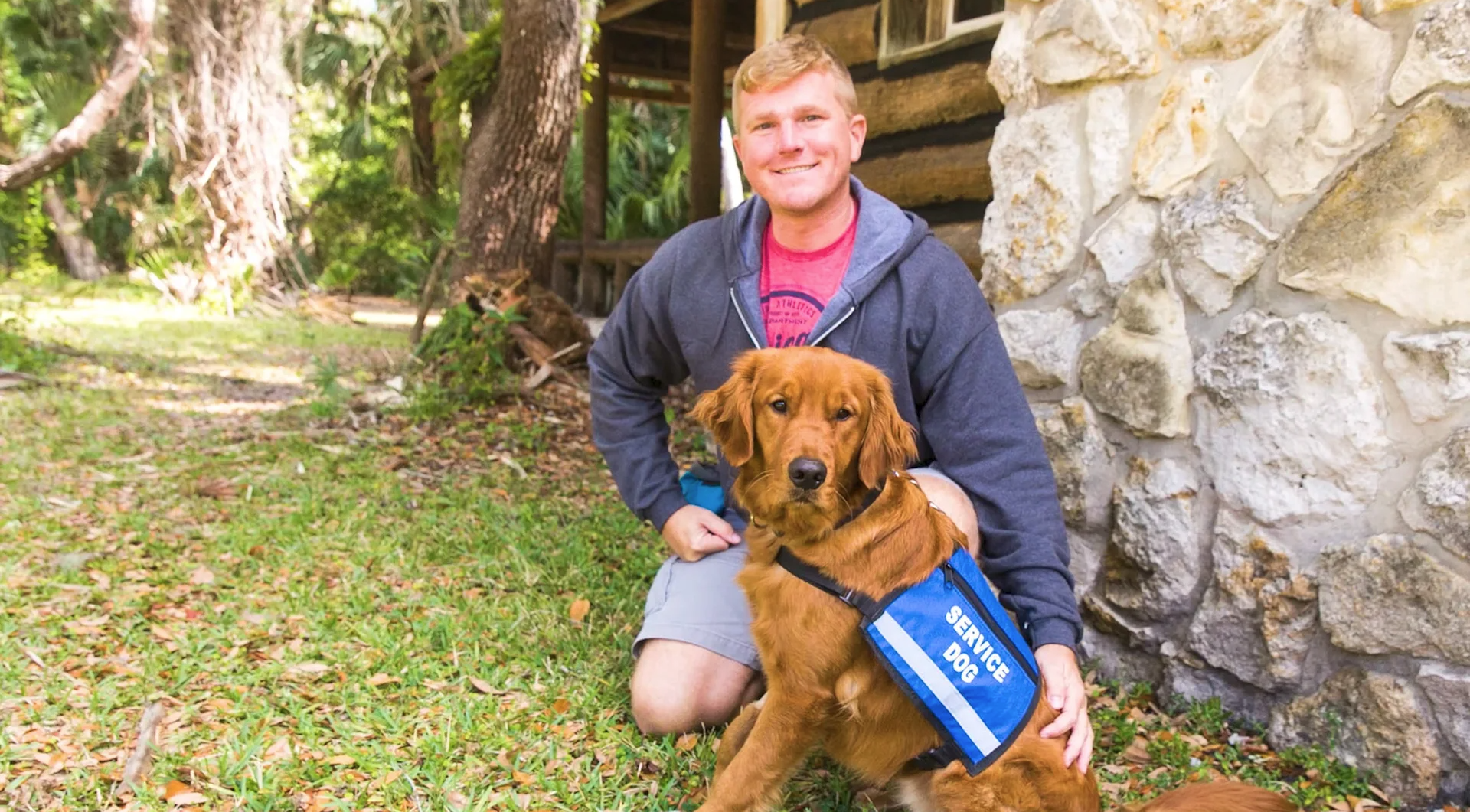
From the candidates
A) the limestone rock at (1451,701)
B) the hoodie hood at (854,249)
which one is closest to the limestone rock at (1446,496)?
the limestone rock at (1451,701)

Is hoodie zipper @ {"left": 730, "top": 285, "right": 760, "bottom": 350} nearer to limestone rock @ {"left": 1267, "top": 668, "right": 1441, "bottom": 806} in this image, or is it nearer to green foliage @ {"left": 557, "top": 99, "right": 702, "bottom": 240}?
limestone rock @ {"left": 1267, "top": 668, "right": 1441, "bottom": 806}

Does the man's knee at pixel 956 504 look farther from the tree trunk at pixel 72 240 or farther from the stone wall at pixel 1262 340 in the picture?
the tree trunk at pixel 72 240

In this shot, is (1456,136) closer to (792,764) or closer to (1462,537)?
(1462,537)

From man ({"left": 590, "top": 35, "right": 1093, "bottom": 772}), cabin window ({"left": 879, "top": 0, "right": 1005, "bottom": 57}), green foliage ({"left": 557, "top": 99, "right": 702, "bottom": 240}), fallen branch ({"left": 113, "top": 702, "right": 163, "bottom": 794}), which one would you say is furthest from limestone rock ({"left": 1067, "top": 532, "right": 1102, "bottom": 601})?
green foliage ({"left": 557, "top": 99, "right": 702, "bottom": 240})

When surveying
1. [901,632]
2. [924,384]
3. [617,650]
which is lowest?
[617,650]

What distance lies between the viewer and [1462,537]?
2.43 meters

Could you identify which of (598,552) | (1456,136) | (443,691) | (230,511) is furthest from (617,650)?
(1456,136)

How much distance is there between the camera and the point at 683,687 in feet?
9.65

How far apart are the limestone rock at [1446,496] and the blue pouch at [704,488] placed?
192 cm

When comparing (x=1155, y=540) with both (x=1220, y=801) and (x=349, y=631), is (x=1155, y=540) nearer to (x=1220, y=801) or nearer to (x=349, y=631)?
(x=1220, y=801)

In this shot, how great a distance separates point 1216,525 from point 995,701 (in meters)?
1.12

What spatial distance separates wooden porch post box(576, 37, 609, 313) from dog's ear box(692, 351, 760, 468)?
940 cm

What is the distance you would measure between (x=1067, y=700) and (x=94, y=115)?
875cm

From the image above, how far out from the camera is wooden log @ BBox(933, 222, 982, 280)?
4.19m
